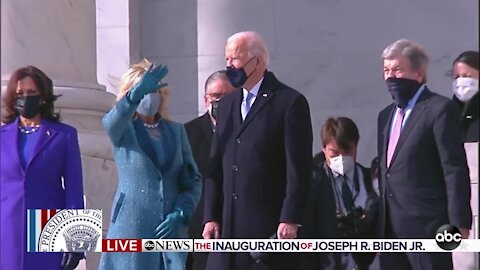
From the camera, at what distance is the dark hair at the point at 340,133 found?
39.6 ft

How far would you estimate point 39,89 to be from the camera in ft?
36.9

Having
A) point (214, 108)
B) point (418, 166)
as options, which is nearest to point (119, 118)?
point (214, 108)

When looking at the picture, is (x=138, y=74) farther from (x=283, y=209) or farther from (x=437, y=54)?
(x=437, y=54)

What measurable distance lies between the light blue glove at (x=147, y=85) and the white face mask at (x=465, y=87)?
2.07m

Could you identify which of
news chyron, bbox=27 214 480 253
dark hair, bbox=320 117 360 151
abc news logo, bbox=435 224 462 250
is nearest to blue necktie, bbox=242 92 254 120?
news chyron, bbox=27 214 480 253

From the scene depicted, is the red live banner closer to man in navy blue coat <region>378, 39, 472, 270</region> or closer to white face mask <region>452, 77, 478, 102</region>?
man in navy blue coat <region>378, 39, 472, 270</region>

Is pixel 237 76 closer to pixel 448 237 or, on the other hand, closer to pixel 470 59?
pixel 470 59

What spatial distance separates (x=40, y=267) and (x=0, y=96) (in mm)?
1976

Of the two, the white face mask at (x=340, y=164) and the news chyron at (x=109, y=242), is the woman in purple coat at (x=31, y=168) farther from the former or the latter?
the white face mask at (x=340, y=164)

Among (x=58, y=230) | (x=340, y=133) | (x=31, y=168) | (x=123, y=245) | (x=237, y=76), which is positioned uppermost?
(x=237, y=76)

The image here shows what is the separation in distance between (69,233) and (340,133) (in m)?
2.17

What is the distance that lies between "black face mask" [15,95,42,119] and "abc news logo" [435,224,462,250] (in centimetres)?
284

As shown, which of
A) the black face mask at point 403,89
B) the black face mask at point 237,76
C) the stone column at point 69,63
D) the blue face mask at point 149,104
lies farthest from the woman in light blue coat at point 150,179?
the stone column at point 69,63

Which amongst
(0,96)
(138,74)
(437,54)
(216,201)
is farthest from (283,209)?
(437,54)
